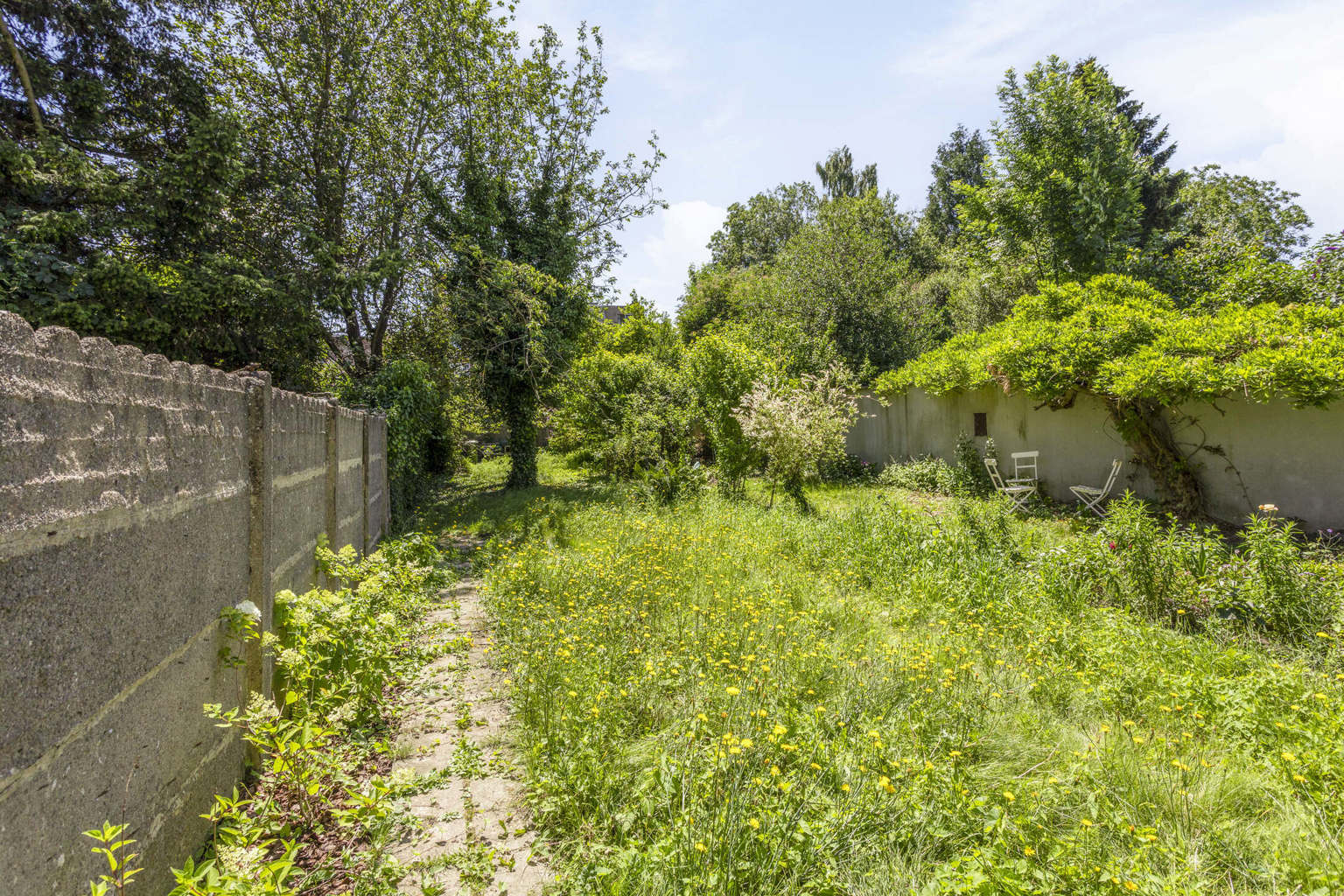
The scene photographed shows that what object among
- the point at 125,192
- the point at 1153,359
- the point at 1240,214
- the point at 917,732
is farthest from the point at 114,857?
the point at 1240,214

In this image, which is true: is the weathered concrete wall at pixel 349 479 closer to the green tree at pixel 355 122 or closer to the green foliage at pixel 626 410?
the green tree at pixel 355 122

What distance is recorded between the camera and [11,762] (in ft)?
3.86

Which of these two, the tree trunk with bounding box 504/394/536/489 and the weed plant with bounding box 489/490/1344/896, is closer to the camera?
the weed plant with bounding box 489/490/1344/896

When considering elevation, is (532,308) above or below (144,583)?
above

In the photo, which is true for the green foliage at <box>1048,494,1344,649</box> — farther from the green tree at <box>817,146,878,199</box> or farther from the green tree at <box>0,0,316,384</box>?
the green tree at <box>817,146,878,199</box>

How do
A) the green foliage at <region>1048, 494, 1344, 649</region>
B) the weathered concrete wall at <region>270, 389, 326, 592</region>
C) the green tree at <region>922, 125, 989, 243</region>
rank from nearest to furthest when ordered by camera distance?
1. the weathered concrete wall at <region>270, 389, 326, 592</region>
2. the green foliage at <region>1048, 494, 1344, 649</region>
3. the green tree at <region>922, 125, 989, 243</region>

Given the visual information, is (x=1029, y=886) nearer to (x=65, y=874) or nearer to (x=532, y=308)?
(x=65, y=874)

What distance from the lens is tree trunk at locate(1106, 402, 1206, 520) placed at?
787 centimetres

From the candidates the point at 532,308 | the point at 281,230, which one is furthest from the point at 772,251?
the point at 281,230

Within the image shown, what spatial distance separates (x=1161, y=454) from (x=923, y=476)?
4.09m

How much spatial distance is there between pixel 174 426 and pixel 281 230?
10605mm

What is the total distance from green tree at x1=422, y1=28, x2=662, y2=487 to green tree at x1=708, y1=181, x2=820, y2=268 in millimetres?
17222

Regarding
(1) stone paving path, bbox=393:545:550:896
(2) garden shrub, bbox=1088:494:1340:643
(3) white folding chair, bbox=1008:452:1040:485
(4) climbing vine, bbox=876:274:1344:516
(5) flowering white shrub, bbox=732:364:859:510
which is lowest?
(1) stone paving path, bbox=393:545:550:896

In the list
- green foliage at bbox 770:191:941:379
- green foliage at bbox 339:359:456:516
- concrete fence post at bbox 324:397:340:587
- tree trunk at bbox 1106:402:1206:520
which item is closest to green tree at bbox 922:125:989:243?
green foliage at bbox 770:191:941:379
